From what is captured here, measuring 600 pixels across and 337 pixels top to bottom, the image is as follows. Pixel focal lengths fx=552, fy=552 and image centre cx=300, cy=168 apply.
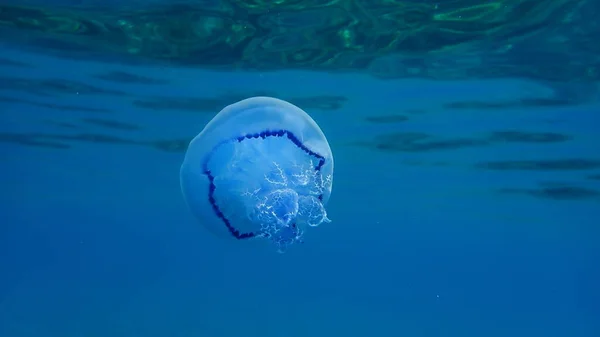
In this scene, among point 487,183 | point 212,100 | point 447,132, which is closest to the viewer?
point 212,100

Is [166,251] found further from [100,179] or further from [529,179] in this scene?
[529,179]

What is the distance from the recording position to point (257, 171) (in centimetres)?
388

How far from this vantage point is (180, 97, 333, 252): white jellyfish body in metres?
3.86

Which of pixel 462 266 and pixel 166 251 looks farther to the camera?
pixel 166 251

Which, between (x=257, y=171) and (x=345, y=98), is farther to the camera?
(x=345, y=98)

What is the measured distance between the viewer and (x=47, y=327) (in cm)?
2498

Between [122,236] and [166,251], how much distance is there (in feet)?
37.2

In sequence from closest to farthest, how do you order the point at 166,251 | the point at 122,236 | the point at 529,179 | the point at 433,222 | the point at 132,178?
the point at 529,179, the point at 132,178, the point at 433,222, the point at 122,236, the point at 166,251

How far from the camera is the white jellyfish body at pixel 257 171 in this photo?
386cm

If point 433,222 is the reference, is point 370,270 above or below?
below

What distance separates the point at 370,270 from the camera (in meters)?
68.9

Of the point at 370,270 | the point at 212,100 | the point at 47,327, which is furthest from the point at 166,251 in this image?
the point at 212,100

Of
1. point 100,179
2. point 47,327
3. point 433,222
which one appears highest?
point 100,179

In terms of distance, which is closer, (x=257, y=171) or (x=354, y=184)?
(x=257, y=171)
